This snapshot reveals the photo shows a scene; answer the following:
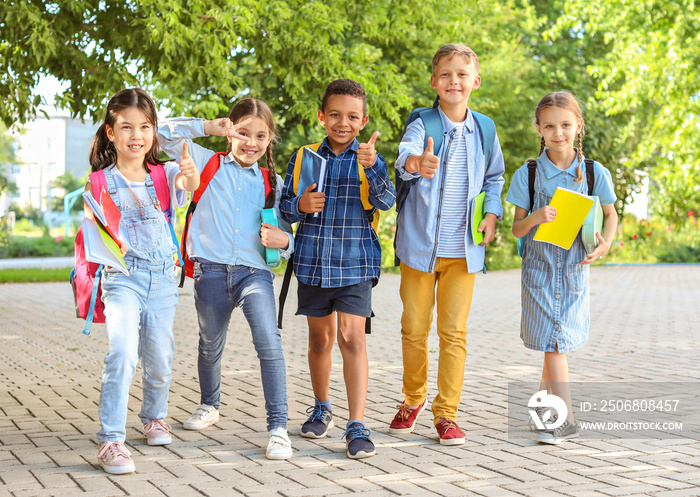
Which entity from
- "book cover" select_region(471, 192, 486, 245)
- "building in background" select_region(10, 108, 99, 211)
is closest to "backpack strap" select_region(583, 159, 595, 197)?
"book cover" select_region(471, 192, 486, 245)

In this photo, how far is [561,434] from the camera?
4453 millimetres

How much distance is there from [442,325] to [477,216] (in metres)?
0.62

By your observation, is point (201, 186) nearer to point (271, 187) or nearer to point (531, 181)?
point (271, 187)

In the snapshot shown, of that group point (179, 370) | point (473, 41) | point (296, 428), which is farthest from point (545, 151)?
point (473, 41)

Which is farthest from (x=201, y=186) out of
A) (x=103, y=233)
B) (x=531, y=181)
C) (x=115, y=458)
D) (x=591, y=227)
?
(x=591, y=227)

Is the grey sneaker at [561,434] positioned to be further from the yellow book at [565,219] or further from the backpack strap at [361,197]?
the backpack strap at [361,197]

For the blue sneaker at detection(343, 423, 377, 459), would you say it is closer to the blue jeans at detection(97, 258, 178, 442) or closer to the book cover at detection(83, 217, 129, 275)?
the blue jeans at detection(97, 258, 178, 442)

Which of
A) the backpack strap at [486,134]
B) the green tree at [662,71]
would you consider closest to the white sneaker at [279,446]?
the backpack strap at [486,134]

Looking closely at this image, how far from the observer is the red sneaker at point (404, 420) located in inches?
181

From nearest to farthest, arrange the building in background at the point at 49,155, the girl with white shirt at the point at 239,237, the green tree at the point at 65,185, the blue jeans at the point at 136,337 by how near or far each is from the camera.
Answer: the blue jeans at the point at 136,337
the girl with white shirt at the point at 239,237
the green tree at the point at 65,185
the building in background at the point at 49,155

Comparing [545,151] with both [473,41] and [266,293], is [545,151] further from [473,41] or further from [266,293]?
[473,41]

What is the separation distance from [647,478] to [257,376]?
3.53 metres

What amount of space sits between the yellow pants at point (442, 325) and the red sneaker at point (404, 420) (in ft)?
0.15

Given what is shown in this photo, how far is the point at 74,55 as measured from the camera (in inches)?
316
